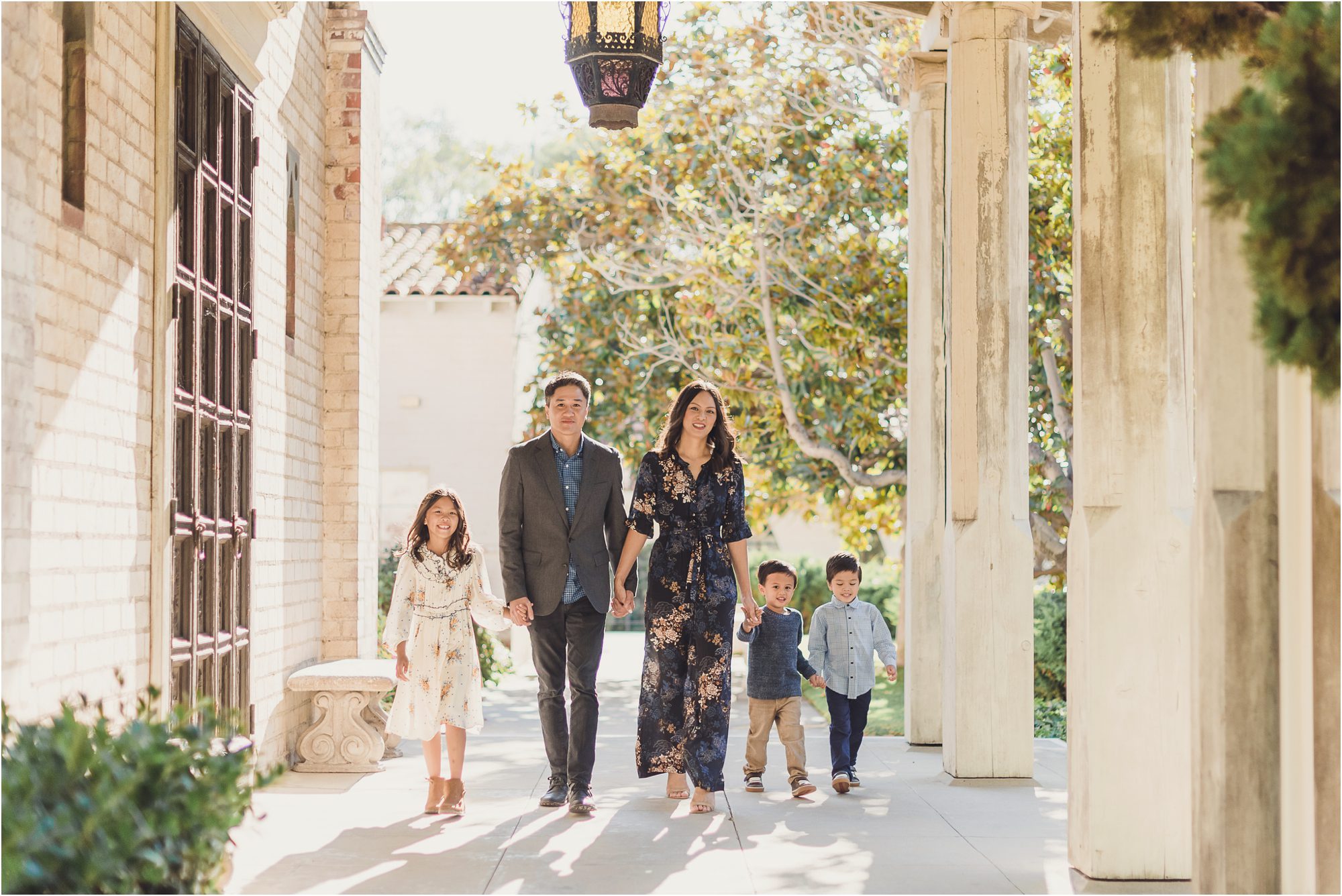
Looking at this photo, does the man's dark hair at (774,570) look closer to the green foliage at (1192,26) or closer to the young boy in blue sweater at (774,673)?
the young boy in blue sweater at (774,673)

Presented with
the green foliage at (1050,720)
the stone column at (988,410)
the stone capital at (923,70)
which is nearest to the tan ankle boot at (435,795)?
the stone column at (988,410)

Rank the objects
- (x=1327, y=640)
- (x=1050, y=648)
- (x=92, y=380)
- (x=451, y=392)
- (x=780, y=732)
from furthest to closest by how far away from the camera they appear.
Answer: (x=451, y=392), (x=1050, y=648), (x=780, y=732), (x=92, y=380), (x=1327, y=640)

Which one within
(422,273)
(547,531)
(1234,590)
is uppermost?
(422,273)

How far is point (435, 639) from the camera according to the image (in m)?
6.59

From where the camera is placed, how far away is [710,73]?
555 inches

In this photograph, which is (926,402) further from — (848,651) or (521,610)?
(521,610)

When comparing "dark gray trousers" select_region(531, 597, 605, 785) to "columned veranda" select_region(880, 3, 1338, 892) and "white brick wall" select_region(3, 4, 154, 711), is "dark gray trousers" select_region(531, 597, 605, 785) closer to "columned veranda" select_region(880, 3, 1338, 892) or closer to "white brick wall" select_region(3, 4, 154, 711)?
"white brick wall" select_region(3, 4, 154, 711)

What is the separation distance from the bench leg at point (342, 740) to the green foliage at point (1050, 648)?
763 cm

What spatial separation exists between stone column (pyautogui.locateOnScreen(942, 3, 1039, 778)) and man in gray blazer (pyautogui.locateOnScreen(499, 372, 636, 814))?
194cm

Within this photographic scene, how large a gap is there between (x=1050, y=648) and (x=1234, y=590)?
33.6 ft

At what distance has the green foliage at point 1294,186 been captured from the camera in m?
2.58

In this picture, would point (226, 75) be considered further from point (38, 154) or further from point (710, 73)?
point (710, 73)

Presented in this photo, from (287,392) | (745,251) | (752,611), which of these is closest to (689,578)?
(752,611)

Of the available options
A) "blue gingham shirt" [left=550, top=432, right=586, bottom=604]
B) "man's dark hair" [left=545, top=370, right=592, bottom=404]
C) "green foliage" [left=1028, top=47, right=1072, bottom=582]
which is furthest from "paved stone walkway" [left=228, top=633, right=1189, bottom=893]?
"green foliage" [left=1028, top=47, right=1072, bottom=582]
